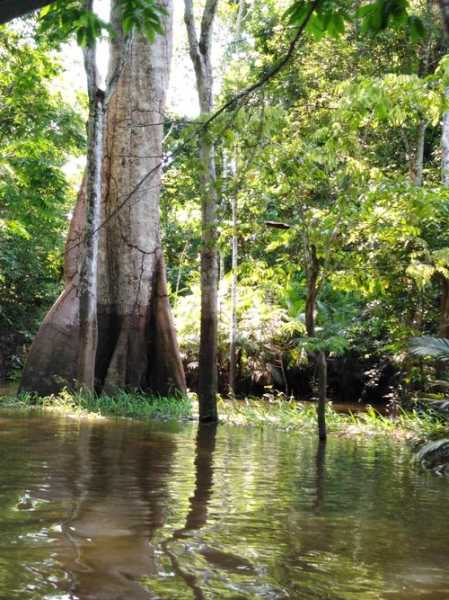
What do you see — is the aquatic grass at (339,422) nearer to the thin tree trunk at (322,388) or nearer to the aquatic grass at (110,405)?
the aquatic grass at (110,405)

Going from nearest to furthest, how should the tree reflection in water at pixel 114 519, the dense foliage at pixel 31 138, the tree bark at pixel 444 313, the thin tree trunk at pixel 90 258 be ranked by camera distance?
the tree reflection in water at pixel 114 519 → the thin tree trunk at pixel 90 258 → the tree bark at pixel 444 313 → the dense foliage at pixel 31 138

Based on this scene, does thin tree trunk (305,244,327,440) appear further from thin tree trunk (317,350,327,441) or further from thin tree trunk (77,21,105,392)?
thin tree trunk (77,21,105,392)

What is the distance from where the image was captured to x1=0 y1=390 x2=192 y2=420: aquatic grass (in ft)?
34.6

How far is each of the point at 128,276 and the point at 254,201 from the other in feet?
13.8

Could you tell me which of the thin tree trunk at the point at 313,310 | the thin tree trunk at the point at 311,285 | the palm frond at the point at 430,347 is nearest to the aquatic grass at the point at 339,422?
the palm frond at the point at 430,347

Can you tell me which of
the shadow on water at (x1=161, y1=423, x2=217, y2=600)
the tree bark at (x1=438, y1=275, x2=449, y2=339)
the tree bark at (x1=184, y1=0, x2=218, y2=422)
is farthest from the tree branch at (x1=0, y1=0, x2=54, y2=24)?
the tree bark at (x1=438, y1=275, x2=449, y2=339)

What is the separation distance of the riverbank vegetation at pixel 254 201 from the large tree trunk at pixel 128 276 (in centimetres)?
4

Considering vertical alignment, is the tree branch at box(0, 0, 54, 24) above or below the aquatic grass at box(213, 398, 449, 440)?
above

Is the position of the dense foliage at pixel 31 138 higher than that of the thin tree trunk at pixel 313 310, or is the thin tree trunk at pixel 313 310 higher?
the dense foliage at pixel 31 138

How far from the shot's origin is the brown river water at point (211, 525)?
2.63 metres

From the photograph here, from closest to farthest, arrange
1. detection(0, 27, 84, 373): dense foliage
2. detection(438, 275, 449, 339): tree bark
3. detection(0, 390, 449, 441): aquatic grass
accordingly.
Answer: detection(0, 390, 449, 441): aquatic grass → detection(438, 275, 449, 339): tree bark → detection(0, 27, 84, 373): dense foliage

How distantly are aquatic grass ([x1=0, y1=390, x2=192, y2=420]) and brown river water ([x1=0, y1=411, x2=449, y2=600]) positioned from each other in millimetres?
3769

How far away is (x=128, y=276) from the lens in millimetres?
13211

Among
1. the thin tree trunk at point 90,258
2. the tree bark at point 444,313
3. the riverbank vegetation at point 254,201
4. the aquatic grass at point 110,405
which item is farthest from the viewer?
the tree bark at point 444,313
